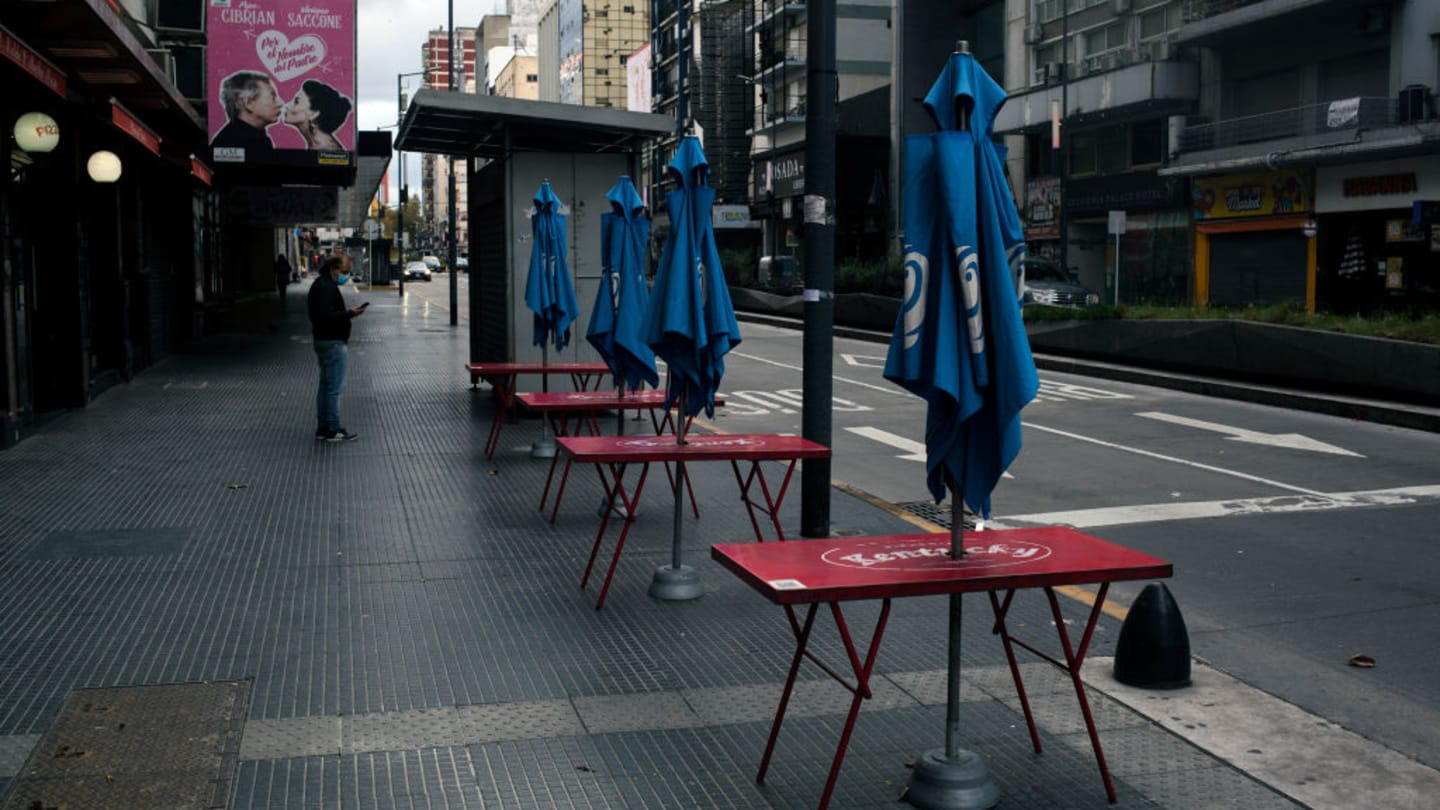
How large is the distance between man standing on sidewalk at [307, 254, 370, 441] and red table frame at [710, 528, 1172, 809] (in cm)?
920

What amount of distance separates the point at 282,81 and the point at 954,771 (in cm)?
2073

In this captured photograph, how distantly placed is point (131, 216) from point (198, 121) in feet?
5.62

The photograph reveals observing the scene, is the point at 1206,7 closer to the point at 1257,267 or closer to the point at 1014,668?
the point at 1257,267

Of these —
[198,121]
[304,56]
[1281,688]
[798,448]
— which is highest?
[304,56]

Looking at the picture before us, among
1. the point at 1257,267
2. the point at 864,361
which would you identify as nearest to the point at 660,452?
the point at 864,361

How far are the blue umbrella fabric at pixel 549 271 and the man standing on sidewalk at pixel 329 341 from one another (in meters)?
1.97

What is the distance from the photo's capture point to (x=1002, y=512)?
10.3 metres

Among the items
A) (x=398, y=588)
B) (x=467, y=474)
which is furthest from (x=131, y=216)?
(x=398, y=588)

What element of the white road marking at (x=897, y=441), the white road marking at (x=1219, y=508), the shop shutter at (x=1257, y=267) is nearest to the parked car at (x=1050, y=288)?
the shop shutter at (x=1257, y=267)

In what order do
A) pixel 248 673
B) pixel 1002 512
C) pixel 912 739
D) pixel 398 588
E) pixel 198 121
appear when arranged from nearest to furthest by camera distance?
1. pixel 912 739
2. pixel 248 673
3. pixel 398 588
4. pixel 1002 512
5. pixel 198 121

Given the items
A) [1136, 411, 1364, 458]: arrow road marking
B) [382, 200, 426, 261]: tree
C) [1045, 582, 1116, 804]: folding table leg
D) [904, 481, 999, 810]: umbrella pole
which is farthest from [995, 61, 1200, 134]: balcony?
[382, 200, 426, 261]: tree

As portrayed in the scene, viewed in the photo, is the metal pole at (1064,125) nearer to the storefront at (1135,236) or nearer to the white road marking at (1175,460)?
the storefront at (1135,236)

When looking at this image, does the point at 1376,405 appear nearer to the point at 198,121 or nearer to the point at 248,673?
the point at 248,673

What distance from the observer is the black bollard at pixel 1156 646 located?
19.1ft
